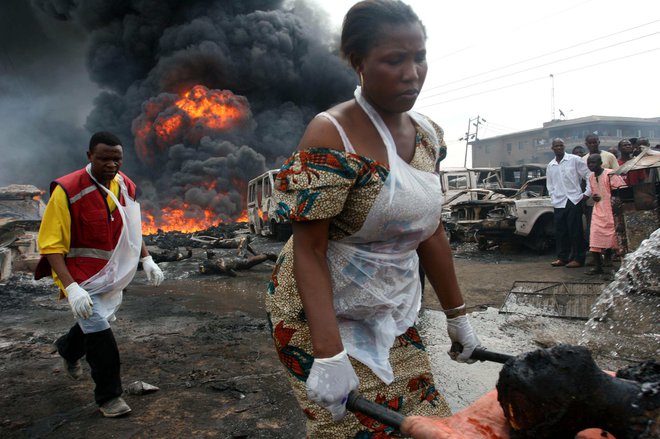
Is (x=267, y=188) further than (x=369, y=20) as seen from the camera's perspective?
Yes

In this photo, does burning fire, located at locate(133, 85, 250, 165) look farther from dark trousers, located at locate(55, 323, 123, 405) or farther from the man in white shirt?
dark trousers, located at locate(55, 323, 123, 405)

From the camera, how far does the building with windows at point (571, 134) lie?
1617 inches

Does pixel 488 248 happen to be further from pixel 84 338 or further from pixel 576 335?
pixel 84 338

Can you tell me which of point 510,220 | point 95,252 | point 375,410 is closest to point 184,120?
point 510,220

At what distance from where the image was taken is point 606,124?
1651 inches

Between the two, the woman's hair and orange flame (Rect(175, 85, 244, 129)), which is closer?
→ the woman's hair

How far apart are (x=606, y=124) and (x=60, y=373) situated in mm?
48210

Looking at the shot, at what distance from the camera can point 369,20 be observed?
1.40 metres

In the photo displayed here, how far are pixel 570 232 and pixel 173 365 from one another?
6.16 meters

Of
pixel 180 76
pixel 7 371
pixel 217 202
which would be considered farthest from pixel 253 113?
pixel 7 371

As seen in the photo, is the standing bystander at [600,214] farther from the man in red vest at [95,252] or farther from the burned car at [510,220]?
the man in red vest at [95,252]

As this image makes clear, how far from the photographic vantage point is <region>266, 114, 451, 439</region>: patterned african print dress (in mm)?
1312

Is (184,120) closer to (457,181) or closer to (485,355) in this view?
(457,181)

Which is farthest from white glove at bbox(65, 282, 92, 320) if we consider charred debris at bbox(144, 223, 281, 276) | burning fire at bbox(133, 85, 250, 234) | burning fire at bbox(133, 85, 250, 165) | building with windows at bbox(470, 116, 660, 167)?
building with windows at bbox(470, 116, 660, 167)
